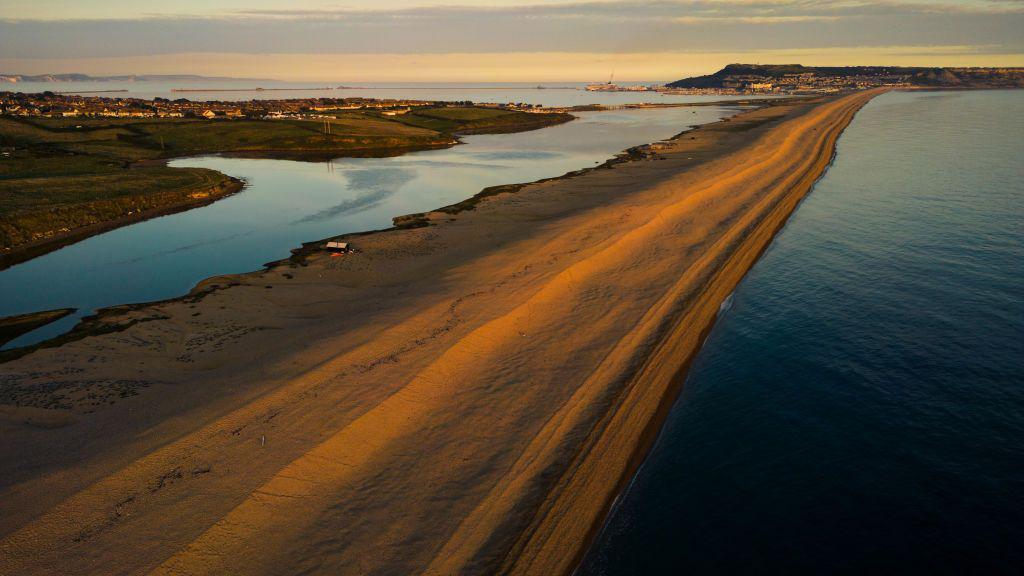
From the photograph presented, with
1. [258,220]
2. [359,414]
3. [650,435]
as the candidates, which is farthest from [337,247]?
[650,435]

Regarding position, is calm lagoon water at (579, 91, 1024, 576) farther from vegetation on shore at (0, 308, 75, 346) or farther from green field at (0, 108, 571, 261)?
green field at (0, 108, 571, 261)

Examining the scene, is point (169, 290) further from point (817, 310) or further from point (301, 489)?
point (817, 310)

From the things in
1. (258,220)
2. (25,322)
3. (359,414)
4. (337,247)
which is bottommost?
(359,414)

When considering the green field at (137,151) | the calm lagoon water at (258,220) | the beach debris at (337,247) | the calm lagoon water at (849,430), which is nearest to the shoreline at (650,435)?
the calm lagoon water at (849,430)

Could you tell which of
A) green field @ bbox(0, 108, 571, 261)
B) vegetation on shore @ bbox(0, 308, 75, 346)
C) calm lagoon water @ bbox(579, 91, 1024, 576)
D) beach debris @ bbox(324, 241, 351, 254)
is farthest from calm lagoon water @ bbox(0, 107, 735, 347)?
calm lagoon water @ bbox(579, 91, 1024, 576)

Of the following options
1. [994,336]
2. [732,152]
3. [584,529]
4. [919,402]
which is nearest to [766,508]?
[584,529]

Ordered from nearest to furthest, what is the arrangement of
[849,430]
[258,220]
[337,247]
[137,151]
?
[849,430] < [337,247] < [258,220] < [137,151]

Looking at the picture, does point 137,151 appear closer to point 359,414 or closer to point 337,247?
point 337,247

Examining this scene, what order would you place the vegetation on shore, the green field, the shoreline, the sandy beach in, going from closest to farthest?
the sandy beach < the shoreline < the vegetation on shore < the green field
